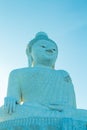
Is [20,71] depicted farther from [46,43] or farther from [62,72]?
[46,43]

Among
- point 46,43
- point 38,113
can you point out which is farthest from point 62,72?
point 38,113

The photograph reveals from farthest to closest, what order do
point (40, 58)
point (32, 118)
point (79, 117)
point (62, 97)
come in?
1. point (40, 58)
2. point (62, 97)
3. point (79, 117)
4. point (32, 118)

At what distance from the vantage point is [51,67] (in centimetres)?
977

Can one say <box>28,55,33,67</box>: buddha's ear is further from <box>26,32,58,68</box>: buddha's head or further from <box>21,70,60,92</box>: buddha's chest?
<box>21,70,60,92</box>: buddha's chest

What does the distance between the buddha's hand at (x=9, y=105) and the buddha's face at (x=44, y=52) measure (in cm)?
186

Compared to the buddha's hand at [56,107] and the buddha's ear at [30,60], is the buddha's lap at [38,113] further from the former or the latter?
the buddha's ear at [30,60]

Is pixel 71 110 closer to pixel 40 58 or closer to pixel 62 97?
pixel 62 97

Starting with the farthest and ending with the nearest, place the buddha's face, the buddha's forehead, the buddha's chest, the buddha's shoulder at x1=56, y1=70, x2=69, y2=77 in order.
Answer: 1. the buddha's forehead
2. the buddha's face
3. the buddha's shoulder at x1=56, y1=70, x2=69, y2=77
4. the buddha's chest

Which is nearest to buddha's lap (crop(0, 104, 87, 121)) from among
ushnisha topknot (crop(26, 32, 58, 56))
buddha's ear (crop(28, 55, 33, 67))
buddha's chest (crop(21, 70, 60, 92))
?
buddha's chest (crop(21, 70, 60, 92))

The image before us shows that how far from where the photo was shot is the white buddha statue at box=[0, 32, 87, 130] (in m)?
7.87

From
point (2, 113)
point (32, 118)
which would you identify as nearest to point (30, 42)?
point (2, 113)

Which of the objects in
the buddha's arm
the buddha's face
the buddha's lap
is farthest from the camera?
the buddha's face

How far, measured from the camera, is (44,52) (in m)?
9.66

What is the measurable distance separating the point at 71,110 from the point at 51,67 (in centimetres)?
204
